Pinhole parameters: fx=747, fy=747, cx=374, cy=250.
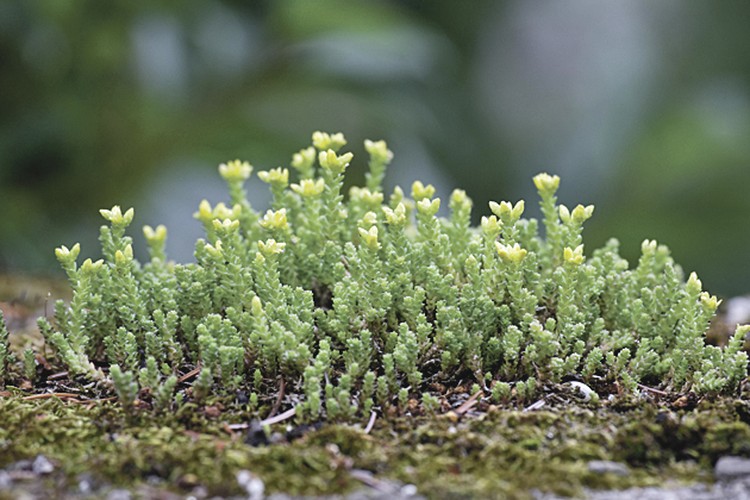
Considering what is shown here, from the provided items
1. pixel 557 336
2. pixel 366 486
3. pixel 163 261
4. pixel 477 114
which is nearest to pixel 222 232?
pixel 163 261

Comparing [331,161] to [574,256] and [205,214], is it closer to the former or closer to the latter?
[205,214]

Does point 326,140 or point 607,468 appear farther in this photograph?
point 326,140

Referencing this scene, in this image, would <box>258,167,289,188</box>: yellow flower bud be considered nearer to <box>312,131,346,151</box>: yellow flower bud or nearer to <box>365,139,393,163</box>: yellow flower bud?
<box>312,131,346,151</box>: yellow flower bud

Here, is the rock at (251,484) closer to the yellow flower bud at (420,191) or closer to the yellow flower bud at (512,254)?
the yellow flower bud at (512,254)

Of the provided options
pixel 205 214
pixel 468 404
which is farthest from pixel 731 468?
pixel 205 214

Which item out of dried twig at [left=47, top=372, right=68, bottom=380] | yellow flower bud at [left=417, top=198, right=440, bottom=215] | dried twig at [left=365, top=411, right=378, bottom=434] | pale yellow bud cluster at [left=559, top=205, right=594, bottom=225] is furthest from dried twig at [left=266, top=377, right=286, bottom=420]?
pale yellow bud cluster at [left=559, top=205, right=594, bottom=225]

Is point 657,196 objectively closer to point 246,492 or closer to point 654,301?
point 654,301

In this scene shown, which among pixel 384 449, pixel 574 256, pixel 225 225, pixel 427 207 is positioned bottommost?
pixel 384 449
